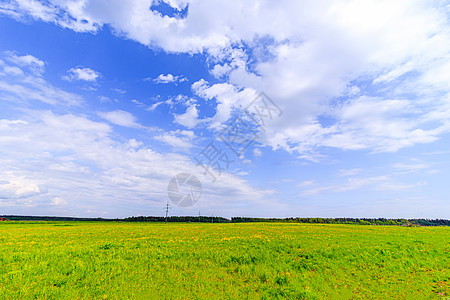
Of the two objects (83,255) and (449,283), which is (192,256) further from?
(449,283)

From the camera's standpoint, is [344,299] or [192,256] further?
[192,256]

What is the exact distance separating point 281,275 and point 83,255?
14775 mm

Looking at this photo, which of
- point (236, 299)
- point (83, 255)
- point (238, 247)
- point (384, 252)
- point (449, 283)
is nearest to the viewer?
point (236, 299)

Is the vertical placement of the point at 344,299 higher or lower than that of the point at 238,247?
lower

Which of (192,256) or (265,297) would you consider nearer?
(265,297)

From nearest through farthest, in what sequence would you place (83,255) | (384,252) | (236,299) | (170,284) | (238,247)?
(236,299) < (170,284) < (83,255) < (384,252) < (238,247)

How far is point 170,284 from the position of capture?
12.0 m

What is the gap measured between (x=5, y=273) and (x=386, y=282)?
2272 cm

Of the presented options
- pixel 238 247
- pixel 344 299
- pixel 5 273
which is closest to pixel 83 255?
pixel 5 273

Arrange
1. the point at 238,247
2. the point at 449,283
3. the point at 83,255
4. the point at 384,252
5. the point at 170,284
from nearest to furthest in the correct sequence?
1. the point at 170,284
2. the point at 449,283
3. the point at 83,255
4. the point at 384,252
5. the point at 238,247

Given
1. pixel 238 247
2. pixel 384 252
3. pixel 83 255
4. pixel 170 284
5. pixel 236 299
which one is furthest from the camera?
pixel 238 247

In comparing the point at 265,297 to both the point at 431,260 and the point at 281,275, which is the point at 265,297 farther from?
the point at 431,260

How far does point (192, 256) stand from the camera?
16672 millimetres

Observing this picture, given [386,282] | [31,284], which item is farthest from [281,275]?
[31,284]
